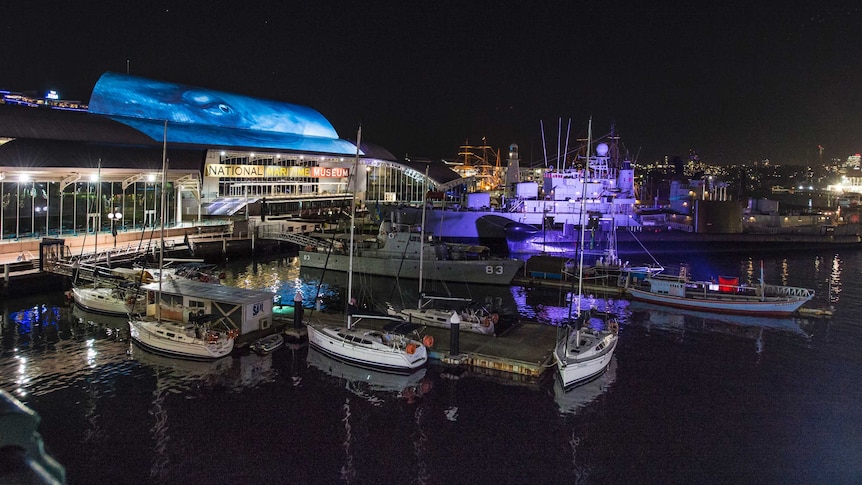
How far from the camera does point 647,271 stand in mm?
39562

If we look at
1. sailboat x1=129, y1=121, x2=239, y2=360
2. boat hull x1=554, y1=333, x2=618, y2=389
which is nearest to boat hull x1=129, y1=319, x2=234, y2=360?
sailboat x1=129, y1=121, x2=239, y2=360

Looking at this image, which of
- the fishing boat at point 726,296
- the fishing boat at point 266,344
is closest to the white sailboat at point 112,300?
the fishing boat at point 266,344

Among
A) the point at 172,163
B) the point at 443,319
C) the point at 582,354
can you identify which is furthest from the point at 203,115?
the point at 582,354

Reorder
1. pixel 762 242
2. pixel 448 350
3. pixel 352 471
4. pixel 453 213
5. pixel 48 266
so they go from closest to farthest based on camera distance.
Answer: pixel 352 471, pixel 448 350, pixel 48 266, pixel 453 213, pixel 762 242

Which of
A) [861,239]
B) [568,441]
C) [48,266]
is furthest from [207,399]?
[861,239]

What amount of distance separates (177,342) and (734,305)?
27.4 metres

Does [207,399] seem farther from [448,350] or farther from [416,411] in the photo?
[448,350]

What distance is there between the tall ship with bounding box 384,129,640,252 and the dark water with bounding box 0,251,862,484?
112ft

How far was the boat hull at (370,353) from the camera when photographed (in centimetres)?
2103

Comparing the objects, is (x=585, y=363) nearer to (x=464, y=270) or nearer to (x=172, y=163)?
(x=464, y=270)

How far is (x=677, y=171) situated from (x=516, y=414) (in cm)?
10244

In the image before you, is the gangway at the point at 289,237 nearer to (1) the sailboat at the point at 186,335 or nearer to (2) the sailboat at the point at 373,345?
(1) the sailboat at the point at 186,335

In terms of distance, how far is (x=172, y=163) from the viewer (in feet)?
167

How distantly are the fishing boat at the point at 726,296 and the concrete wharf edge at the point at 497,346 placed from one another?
11313 mm
